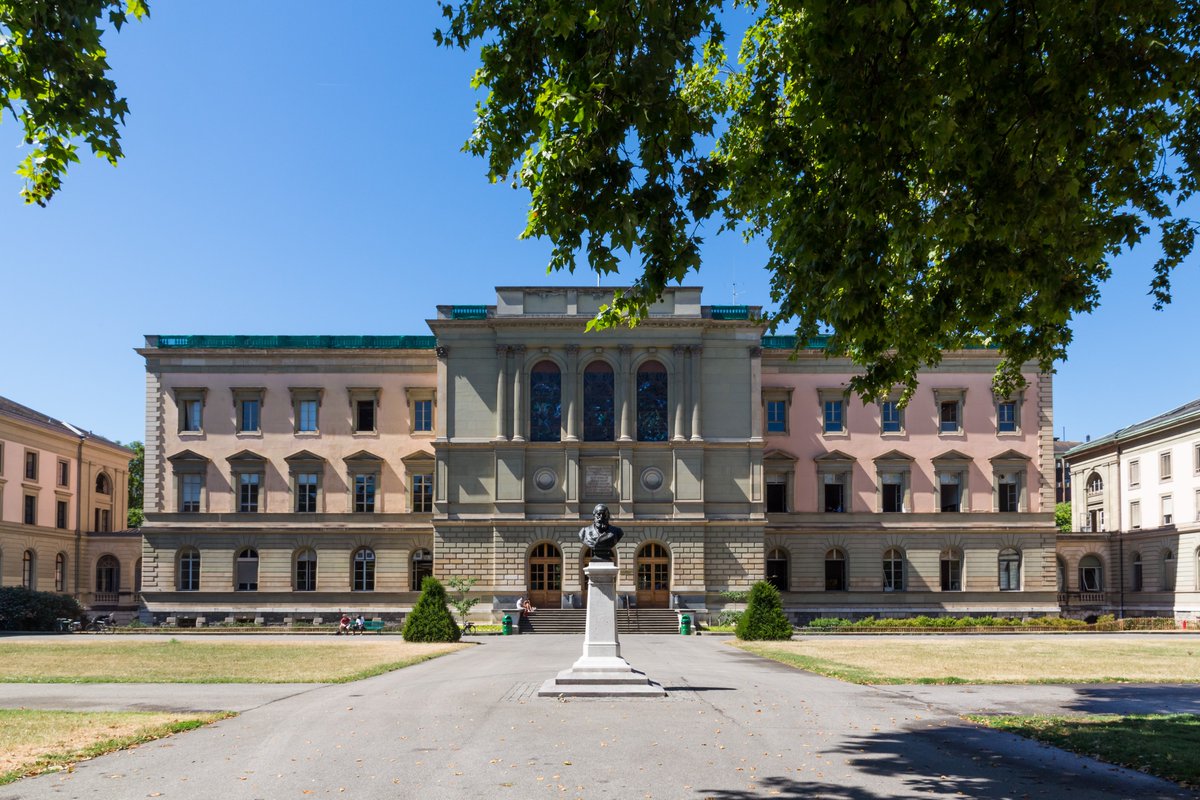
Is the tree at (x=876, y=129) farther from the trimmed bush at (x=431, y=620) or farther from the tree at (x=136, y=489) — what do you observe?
the tree at (x=136, y=489)

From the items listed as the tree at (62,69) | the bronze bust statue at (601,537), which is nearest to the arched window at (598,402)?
the bronze bust statue at (601,537)

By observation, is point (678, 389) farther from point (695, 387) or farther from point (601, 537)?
point (601, 537)

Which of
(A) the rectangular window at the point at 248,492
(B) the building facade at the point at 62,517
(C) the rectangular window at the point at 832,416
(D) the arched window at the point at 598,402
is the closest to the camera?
(D) the arched window at the point at 598,402

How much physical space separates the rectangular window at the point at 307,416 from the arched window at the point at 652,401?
17410 mm

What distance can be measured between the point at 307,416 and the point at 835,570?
29.4 metres

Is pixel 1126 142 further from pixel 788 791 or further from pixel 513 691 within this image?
pixel 513 691

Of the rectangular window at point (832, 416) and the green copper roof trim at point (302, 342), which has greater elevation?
the green copper roof trim at point (302, 342)

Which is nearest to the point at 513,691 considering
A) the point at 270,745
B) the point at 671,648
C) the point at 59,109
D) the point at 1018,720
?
the point at 270,745

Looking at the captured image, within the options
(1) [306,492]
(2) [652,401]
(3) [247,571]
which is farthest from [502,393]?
(3) [247,571]

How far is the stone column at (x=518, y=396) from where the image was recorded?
177ft

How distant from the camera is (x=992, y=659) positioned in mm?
29562

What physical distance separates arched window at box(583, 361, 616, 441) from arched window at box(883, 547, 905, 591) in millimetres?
16376

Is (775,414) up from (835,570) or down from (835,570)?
up

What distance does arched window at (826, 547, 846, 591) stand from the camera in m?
57.4
